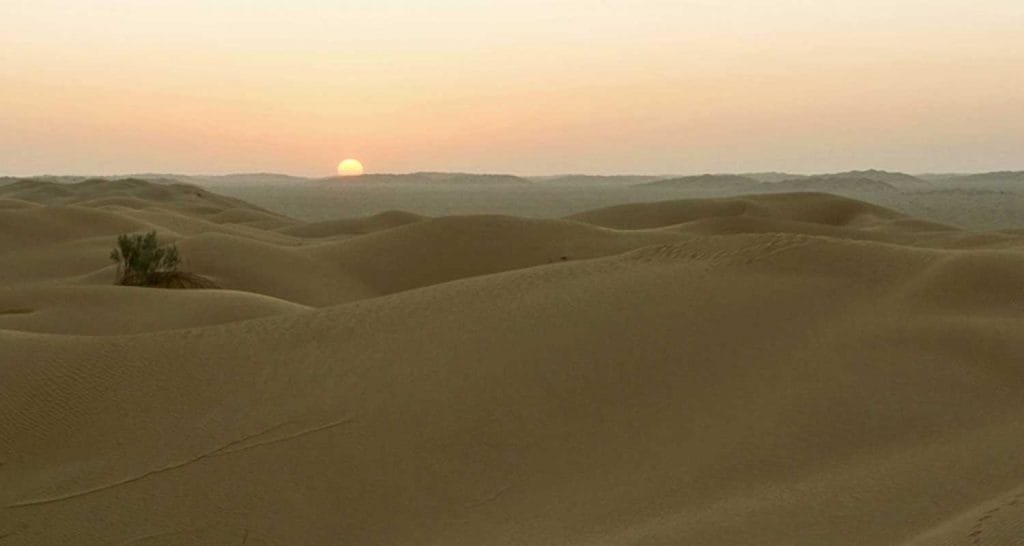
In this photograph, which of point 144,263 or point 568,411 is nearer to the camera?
point 568,411

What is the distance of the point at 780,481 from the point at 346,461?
322cm

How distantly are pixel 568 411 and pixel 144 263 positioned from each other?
12.1 metres

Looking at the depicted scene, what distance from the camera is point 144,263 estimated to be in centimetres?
1716

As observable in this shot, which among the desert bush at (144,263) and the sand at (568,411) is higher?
the desert bush at (144,263)

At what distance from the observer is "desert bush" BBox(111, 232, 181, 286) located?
17047 mm

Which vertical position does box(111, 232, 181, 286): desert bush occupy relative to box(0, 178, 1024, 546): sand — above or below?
above

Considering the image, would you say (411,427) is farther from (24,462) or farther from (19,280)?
(19,280)

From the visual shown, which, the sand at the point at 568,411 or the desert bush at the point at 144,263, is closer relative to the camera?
the sand at the point at 568,411

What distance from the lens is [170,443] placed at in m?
7.52

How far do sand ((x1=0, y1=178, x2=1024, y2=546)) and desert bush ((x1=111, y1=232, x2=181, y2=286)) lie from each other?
4898 millimetres

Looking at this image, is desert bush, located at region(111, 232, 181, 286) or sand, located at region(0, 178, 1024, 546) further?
desert bush, located at region(111, 232, 181, 286)

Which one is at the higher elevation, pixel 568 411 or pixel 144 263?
pixel 144 263

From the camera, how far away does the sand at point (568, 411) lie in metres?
6.04

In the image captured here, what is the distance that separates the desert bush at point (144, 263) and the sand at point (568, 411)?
4898 mm
